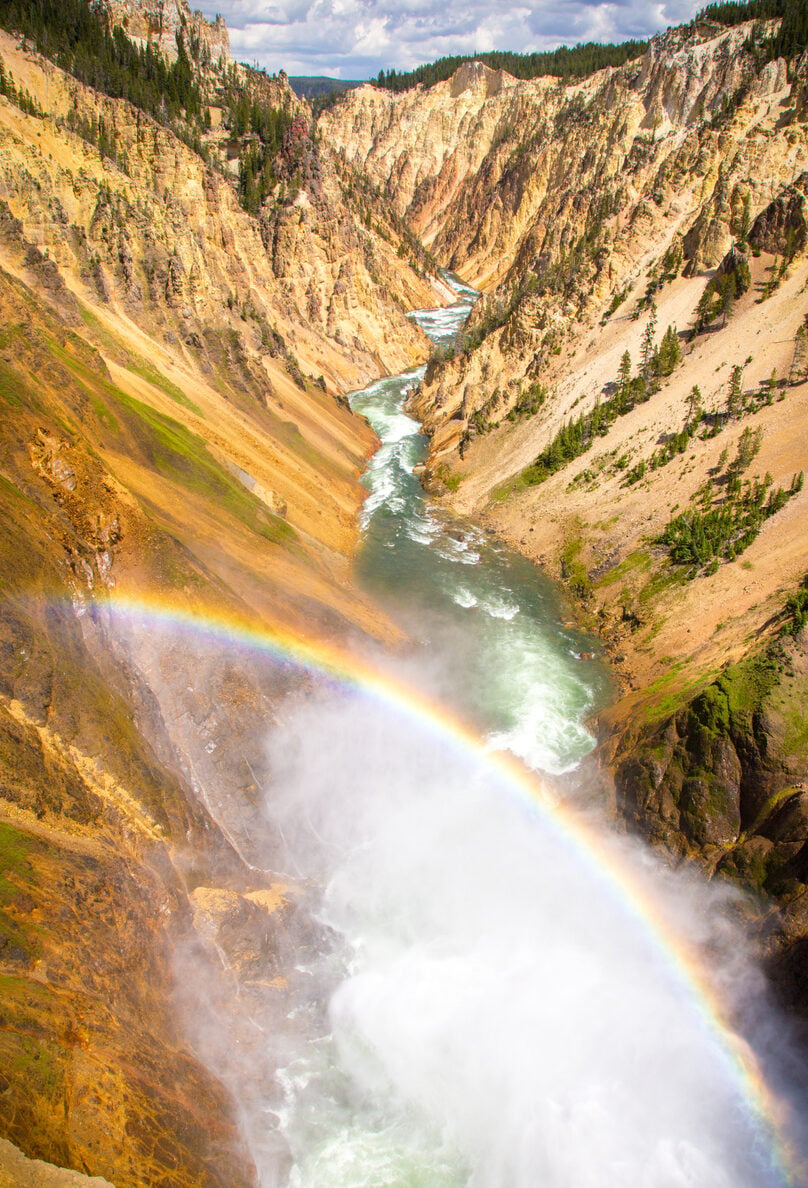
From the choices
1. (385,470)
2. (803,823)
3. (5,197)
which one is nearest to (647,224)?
(385,470)

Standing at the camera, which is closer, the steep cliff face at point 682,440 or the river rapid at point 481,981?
the river rapid at point 481,981

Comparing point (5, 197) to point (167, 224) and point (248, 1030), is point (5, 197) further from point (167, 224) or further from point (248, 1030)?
point (248, 1030)

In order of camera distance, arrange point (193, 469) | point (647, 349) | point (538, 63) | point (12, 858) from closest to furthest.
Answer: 1. point (12, 858)
2. point (193, 469)
3. point (647, 349)
4. point (538, 63)

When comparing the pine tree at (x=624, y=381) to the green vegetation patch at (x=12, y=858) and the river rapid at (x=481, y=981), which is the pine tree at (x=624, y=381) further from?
the green vegetation patch at (x=12, y=858)

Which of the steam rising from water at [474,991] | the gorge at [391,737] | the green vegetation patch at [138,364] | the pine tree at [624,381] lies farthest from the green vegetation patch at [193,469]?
the pine tree at [624,381]

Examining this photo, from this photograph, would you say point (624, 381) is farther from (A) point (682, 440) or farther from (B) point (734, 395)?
(B) point (734, 395)

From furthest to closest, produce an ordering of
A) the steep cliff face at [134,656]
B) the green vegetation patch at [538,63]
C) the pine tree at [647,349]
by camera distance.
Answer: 1. the green vegetation patch at [538,63]
2. the pine tree at [647,349]
3. the steep cliff face at [134,656]

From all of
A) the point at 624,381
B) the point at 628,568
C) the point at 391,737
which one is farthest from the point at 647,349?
the point at 391,737
